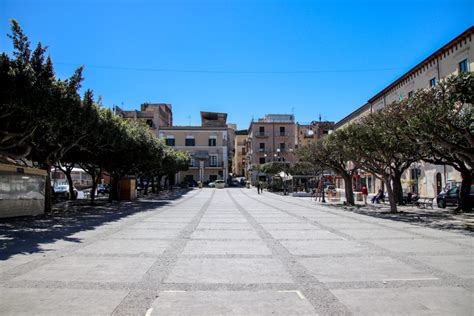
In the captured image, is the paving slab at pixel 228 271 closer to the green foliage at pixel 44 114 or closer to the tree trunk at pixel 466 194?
→ the green foliage at pixel 44 114

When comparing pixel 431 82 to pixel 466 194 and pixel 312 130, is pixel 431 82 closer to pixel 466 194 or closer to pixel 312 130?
pixel 466 194

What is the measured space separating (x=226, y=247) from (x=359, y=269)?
373 cm

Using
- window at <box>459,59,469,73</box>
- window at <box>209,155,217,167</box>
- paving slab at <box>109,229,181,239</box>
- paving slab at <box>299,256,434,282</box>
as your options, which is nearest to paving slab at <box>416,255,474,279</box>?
paving slab at <box>299,256,434,282</box>

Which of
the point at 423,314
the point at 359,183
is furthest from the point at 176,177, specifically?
the point at 423,314

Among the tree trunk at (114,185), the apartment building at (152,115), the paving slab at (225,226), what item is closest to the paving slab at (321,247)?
the paving slab at (225,226)

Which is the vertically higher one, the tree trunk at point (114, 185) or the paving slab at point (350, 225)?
the tree trunk at point (114, 185)

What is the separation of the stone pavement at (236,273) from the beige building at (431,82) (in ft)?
59.1

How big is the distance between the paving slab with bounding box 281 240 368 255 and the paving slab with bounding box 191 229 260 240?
5.09ft

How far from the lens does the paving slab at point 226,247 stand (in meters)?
9.51

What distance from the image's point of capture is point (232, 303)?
5.46 m

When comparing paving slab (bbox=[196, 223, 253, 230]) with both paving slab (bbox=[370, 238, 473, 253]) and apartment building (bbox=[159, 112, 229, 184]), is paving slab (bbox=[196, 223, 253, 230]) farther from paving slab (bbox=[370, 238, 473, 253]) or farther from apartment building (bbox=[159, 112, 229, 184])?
apartment building (bbox=[159, 112, 229, 184])

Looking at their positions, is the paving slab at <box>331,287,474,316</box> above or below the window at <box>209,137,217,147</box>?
below

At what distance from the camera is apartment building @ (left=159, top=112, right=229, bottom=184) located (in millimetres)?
83625

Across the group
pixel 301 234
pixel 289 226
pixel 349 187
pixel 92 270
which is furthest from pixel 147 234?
pixel 349 187
